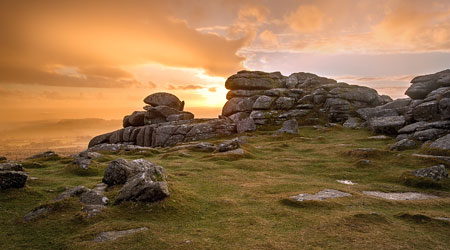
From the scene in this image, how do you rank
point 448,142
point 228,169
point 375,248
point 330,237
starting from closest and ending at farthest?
point 375,248
point 330,237
point 228,169
point 448,142

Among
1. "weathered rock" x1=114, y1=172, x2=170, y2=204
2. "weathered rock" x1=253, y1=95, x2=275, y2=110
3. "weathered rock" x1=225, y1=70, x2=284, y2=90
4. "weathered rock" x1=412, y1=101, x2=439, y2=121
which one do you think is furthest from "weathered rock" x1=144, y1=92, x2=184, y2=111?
"weathered rock" x1=114, y1=172, x2=170, y2=204

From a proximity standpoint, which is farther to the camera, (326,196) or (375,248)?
(326,196)

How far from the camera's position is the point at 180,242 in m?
12.3

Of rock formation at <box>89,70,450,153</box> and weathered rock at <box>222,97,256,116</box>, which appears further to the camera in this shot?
weathered rock at <box>222,97,256,116</box>

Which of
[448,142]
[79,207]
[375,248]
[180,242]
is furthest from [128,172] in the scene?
[448,142]

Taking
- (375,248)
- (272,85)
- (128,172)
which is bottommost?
(375,248)

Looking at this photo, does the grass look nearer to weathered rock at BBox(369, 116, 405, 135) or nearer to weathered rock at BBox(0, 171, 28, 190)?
weathered rock at BBox(0, 171, 28, 190)

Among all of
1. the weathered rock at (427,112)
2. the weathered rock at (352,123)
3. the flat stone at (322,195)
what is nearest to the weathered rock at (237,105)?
the weathered rock at (352,123)

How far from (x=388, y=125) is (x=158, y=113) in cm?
6452

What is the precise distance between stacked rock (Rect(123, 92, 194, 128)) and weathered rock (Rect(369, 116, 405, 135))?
177 feet

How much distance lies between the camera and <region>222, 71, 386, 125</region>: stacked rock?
8069 cm

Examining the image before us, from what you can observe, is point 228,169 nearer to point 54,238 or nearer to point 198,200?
point 198,200

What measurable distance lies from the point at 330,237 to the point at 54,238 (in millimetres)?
12689

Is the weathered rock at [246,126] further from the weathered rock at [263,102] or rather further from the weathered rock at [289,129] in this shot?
the weathered rock at [263,102]
